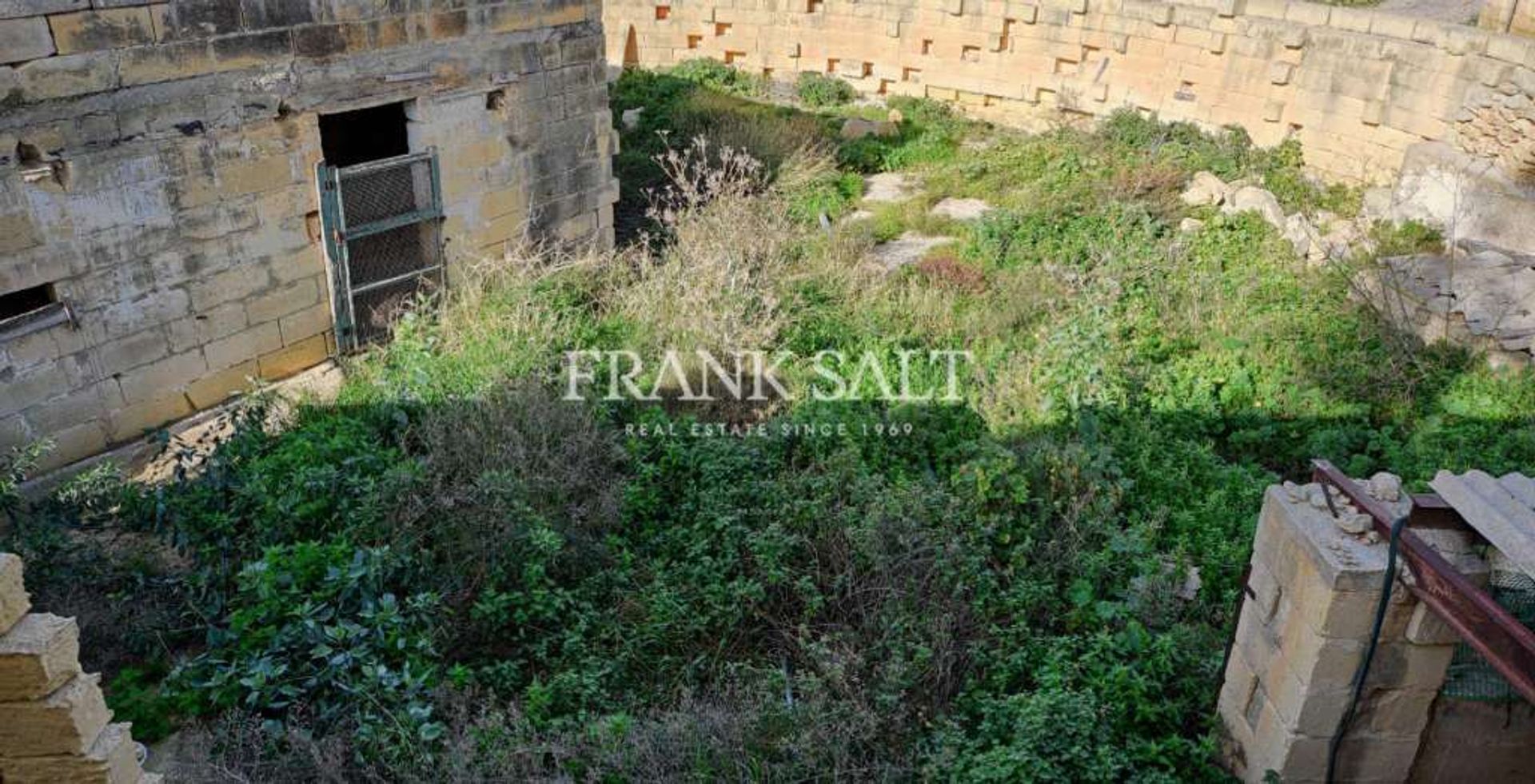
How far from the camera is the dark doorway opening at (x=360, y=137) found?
8617mm

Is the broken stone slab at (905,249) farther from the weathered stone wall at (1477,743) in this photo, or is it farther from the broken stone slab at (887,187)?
the weathered stone wall at (1477,743)

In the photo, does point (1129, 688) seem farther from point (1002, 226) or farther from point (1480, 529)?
point (1002, 226)

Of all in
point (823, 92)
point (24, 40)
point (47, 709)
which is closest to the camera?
point (47, 709)

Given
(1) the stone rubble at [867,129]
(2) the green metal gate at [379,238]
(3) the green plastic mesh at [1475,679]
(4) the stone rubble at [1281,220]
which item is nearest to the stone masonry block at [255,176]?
(2) the green metal gate at [379,238]

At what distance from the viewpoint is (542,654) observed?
4.75m

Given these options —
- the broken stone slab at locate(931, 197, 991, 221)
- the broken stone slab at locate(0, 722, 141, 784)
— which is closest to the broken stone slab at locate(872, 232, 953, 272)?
the broken stone slab at locate(931, 197, 991, 221)

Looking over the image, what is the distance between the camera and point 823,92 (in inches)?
580

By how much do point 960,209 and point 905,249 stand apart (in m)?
1.28

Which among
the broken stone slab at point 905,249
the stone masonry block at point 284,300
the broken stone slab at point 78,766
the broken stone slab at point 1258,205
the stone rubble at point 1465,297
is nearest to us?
the broken stone slab at point 78,766

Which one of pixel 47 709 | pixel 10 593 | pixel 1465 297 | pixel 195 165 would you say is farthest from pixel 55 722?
pixel 1465 297

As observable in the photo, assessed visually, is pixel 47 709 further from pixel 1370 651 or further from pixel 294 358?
pixel 294 358

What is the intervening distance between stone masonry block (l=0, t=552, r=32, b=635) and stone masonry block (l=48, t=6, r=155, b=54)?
3.92m

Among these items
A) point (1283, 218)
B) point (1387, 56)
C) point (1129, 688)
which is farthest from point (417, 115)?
point (1387, 56)

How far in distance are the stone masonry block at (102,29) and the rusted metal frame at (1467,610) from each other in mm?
6298
